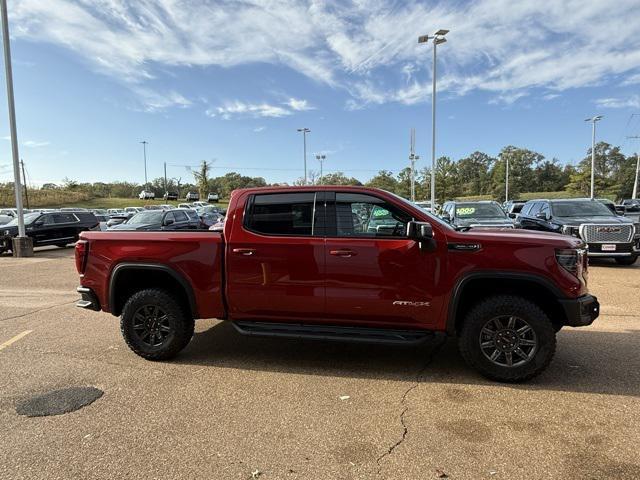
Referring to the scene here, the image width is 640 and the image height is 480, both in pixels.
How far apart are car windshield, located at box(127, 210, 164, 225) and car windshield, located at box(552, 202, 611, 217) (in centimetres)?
1367

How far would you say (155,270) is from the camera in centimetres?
480

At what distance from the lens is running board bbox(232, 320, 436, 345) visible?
4227 mm

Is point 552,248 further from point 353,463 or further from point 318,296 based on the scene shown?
point 353,463

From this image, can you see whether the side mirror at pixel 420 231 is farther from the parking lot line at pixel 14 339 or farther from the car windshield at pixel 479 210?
the car windshield at pixel 479 210

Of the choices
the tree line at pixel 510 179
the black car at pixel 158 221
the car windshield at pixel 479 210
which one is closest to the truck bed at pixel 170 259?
the car windshield at pixel 479 210

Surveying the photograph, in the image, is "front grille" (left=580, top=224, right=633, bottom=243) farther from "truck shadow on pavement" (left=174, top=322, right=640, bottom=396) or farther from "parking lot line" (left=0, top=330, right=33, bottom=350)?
"parking lot line" (left=0, top=330, right=33, bottom=350)

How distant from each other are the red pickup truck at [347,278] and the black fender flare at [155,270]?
1cm

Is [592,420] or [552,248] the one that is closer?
[592,420]

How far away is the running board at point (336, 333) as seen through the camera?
4227 mm

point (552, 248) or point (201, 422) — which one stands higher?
point (552, 248)

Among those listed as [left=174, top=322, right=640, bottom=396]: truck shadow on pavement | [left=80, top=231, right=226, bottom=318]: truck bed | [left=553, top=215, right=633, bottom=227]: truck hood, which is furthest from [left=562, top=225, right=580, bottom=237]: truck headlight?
[left=80, top=231, right=226, bottom=318]: truck bed

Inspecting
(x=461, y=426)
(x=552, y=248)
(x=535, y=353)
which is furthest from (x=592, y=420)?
(x=552, y=248)

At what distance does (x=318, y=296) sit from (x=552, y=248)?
222cm

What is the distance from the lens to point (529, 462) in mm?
2932
